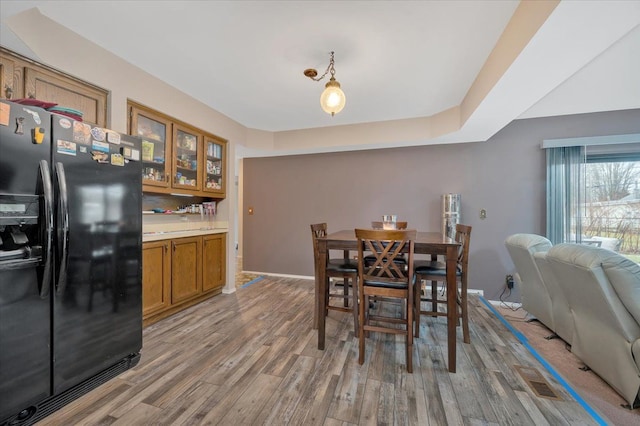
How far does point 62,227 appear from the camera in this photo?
1504mm

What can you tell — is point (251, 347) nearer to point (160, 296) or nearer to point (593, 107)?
point (160, 296)

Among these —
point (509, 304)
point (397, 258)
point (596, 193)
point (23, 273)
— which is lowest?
point (509, 304)

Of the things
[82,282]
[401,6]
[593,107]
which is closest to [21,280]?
[82,282]

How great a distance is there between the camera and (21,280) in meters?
1.38

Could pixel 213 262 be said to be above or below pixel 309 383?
above

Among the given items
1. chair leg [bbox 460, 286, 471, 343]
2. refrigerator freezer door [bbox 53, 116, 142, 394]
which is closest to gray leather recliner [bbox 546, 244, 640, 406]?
chair leg [bbox 460, 286, 471, 343]

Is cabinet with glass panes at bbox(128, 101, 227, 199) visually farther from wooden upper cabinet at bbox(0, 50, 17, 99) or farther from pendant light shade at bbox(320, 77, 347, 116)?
pendant light shade at bbox(320, 77, 347, 116)

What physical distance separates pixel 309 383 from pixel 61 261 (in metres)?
1.71

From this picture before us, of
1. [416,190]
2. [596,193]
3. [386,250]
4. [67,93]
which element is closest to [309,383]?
[386,250]

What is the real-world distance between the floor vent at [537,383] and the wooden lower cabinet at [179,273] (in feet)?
10.8

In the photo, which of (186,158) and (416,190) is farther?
(416,190)

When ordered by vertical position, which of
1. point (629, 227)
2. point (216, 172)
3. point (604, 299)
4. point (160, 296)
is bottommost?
point (160, 296)

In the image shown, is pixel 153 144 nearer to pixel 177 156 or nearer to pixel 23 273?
pixel 177 156

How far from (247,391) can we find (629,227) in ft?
15.8
